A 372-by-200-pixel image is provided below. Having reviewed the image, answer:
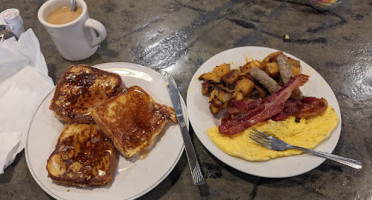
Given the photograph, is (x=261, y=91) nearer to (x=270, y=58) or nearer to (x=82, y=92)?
(x=270, y=58)

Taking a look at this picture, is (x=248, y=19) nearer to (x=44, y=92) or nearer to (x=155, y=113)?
(x=155, y=113)

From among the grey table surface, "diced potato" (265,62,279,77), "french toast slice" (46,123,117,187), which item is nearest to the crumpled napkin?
the grey table surface

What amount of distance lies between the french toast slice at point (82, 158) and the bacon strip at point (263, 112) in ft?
2.70

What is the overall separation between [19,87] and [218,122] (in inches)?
70.3

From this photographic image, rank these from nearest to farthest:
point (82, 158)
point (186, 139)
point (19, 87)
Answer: point (82, 158) → point (186, 139) → point (19, 87)

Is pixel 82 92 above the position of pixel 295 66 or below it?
below

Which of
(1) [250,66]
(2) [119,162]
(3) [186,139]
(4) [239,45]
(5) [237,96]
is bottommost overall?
(2) [119,162]

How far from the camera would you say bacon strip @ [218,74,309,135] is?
5.85 feet

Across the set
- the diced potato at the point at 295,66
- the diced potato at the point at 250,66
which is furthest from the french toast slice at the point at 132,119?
the diced potato at the point at 295,66

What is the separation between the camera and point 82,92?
195 cm

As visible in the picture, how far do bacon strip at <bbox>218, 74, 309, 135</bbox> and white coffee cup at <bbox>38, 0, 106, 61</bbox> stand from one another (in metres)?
1.42

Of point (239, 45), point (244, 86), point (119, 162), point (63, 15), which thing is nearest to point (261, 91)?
point (244, 86)

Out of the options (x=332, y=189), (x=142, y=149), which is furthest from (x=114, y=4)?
(x=332, y=189)

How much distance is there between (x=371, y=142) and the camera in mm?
2027
